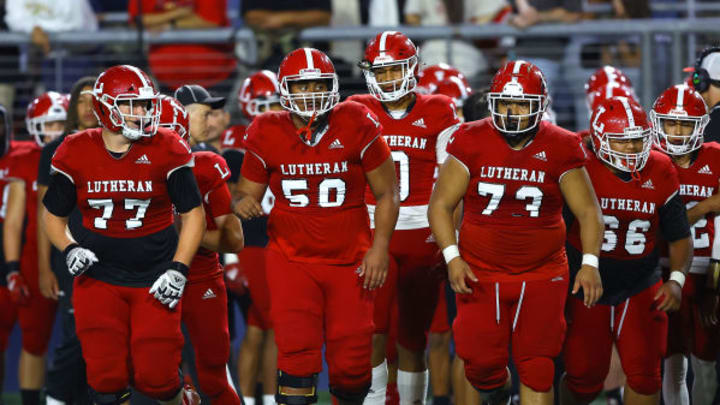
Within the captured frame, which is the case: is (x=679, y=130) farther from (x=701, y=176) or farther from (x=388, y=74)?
(x=388, y=74)

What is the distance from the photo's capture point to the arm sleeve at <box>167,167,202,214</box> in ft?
20.0

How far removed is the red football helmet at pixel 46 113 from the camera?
8.11 metres

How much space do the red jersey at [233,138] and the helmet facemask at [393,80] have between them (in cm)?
172

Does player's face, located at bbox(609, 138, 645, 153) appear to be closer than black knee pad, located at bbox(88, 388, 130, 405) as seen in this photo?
No

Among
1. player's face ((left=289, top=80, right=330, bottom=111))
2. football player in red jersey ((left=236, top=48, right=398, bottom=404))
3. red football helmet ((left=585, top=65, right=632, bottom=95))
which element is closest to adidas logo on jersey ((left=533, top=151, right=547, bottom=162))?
football player in red jersey ((left=236, top=48, right=398, bottom=404))

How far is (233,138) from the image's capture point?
27.6 ft

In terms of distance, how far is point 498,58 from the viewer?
10.0 metres

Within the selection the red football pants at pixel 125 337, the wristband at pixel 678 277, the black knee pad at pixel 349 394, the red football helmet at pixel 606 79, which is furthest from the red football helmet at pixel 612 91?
the red football pants at pixel 125 337

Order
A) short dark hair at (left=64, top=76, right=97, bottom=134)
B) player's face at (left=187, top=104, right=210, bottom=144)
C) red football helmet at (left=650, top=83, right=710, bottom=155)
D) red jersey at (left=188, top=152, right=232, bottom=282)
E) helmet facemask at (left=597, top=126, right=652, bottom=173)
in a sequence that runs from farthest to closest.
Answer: short dark hair at (left=64, top=76, right=97, bottom=134), player's face at (left=187, top=104, right=210, bottom=144), red football helmet at (left=650, top=83, right=710, bottom=155), red jersey at (left=188, top=152, right=232, bottom=282), helmet facemask at (left=597, top=126, right=652, bottom=173)

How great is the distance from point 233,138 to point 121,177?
245 cm

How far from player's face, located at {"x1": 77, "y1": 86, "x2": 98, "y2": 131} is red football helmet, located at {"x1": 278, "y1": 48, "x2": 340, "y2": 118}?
1746 millimetres

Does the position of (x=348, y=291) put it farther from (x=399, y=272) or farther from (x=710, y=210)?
(x=710, y=210)

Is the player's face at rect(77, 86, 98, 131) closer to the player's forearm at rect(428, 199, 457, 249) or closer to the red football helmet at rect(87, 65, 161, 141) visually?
the red football helmet at rect(87, 65, 161, 141)

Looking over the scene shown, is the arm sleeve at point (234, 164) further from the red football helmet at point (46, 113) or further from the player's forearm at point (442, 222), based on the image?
the player's forearm at point (442, 222)
